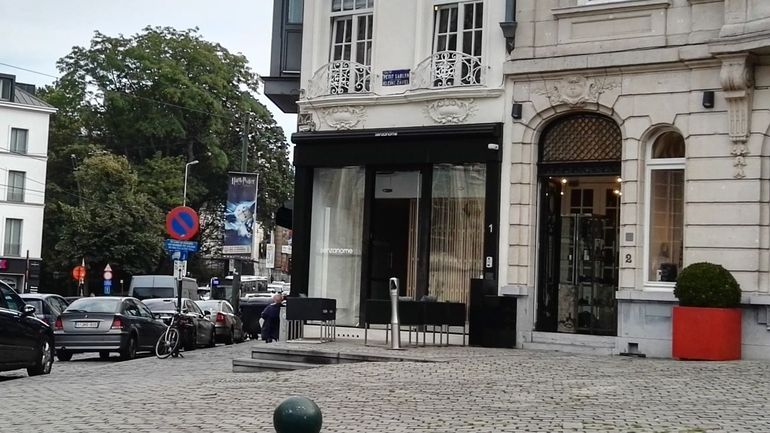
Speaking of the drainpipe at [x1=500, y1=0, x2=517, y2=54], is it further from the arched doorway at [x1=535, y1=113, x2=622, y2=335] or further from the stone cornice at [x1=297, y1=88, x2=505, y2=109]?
the arched doorway at [x1=535, y1=113, x2=622, y2=335]

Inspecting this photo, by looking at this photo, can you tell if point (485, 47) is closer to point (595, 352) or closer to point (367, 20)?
point (367, 20)

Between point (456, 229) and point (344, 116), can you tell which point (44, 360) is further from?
point (456, 229)

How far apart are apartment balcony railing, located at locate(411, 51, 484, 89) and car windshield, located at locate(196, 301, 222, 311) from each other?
14.3 metres

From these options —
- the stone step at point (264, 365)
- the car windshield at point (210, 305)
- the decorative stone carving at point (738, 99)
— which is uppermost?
the decorative stone carving at point (738, 99)

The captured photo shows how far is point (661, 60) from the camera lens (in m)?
18.7

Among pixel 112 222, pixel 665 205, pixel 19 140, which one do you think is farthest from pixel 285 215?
pixel 19 140

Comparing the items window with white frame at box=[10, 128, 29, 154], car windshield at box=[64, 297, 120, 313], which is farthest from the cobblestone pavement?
window with white frame at box=[10, 128, 29, 154]

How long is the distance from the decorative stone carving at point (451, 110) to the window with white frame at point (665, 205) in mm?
3408

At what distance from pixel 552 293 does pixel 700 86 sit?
4.49 m

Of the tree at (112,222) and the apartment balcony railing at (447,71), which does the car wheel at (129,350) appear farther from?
the tree at (112,222)

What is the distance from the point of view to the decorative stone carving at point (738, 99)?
1764 centimetres

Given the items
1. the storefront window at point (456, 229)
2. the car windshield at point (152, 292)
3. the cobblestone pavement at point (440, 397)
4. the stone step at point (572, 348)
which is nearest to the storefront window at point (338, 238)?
the storefront window at point (456, 229)

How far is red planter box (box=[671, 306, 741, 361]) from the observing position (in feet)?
55.2

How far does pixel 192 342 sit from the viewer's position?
2795cm
